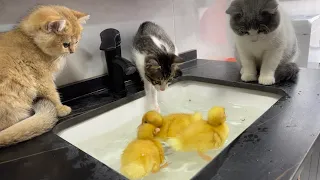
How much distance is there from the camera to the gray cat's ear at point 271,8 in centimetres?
99

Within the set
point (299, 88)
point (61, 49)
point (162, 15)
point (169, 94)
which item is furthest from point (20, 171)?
point (162, 15)

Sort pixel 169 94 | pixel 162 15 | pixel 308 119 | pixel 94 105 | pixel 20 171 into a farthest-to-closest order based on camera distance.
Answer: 1. pixel 162 15
2. pixel 169 94
3. pixel 94 105
4. pixel 308 119
5. pixel 20 171

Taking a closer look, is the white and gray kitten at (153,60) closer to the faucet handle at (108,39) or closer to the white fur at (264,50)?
the faucet handle at (108,39)

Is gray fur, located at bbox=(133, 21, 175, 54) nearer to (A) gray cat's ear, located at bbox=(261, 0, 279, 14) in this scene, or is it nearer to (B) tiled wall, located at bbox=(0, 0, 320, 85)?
(B) tiled wall, located at bbox=(0, 0, 320, 85)

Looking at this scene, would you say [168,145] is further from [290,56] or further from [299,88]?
[290,56]

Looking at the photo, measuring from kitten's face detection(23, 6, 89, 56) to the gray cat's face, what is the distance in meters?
0.67

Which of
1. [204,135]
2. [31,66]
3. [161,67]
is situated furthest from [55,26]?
[204,135]

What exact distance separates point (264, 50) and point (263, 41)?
58mm

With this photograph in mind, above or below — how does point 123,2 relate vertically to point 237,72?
above

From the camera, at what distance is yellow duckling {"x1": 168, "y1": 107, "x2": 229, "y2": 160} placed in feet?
2.15

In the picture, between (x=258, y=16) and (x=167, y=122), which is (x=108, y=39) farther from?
(x=258, y=16)

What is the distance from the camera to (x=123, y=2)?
1157mm

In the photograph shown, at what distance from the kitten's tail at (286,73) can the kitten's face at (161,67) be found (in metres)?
0.46

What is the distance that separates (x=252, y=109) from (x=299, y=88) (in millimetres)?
193
